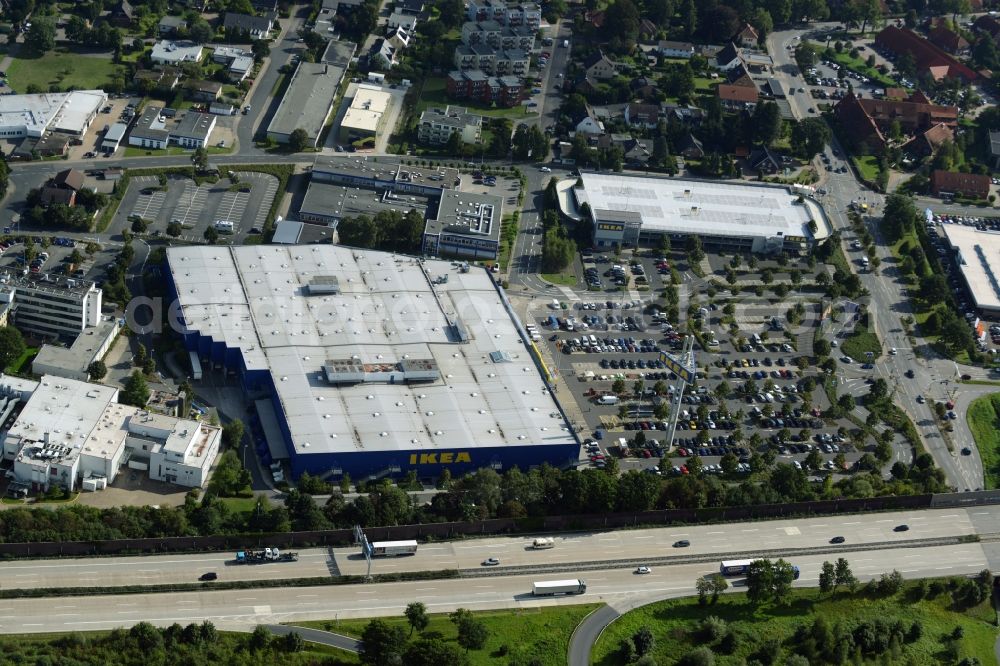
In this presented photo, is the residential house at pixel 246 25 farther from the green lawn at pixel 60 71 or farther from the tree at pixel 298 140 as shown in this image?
the tree at pixel 298 140

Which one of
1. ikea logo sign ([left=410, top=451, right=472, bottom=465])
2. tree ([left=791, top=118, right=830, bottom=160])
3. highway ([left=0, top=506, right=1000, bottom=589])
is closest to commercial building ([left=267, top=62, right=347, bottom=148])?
ikea logo sign ([left=410, top=451, right=472, bottom=465])

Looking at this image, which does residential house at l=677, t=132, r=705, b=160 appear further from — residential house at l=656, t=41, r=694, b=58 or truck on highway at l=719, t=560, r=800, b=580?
truck on highway at l=719, t=560, r=800, b=580

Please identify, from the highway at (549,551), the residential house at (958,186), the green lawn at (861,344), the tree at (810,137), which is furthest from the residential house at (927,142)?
the highway at (549,551)

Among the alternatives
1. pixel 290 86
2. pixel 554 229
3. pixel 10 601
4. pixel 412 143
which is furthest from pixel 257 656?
pixel 290 86

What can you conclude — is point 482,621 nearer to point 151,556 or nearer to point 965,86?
point 151,556

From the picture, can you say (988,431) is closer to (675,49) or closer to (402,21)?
(675,49)
